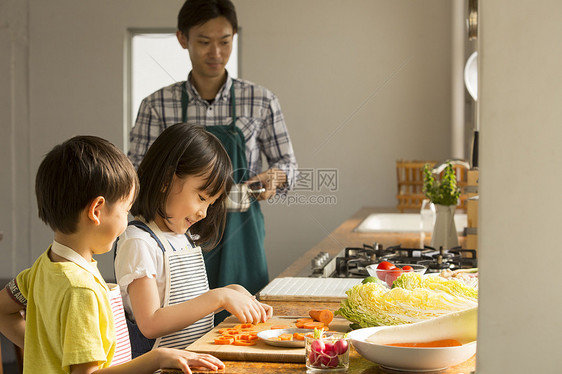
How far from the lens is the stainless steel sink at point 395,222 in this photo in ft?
9.51

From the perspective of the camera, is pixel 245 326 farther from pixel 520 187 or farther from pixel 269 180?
pixel 269 180

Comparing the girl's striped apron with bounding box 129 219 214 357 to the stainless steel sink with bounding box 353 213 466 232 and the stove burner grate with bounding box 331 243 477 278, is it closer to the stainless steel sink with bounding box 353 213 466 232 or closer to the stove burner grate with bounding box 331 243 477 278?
the stove burner grate with bounding box 331 243 477 278

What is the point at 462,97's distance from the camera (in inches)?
150

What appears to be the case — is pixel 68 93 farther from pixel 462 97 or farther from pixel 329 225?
pixel 462 97

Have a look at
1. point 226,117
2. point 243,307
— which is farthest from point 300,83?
point 243,307

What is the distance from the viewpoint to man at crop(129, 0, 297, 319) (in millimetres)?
2002

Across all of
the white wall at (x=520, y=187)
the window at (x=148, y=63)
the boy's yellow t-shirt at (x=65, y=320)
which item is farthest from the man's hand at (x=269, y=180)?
the window at (x=148, y=63)

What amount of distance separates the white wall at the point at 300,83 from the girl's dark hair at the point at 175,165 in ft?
11.2

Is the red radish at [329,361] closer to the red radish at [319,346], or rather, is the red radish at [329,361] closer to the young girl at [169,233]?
the red radish at [319,346]

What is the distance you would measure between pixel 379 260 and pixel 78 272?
38.1 inches

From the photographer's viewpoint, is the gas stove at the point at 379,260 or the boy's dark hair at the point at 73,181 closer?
the boy's dark hair at the point at 73,181

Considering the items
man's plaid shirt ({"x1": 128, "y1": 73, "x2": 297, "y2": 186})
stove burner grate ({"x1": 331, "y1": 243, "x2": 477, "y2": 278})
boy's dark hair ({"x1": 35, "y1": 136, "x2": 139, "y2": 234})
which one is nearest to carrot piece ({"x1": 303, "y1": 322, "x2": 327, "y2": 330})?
boy's dark hair ({"x1": 35, "y1": 136, "x2": 139, "y2": 234})

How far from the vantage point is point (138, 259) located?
3.76ft

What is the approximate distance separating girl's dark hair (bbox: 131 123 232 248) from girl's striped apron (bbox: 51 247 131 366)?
0.31 m
